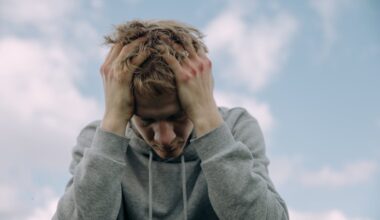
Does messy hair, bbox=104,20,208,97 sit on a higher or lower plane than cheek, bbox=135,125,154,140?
higher

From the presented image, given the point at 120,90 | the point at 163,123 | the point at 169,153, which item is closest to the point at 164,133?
the point at 163,123

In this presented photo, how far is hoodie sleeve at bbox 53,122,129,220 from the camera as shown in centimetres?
273

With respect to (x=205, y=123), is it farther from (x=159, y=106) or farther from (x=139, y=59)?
(x=139, y=59)

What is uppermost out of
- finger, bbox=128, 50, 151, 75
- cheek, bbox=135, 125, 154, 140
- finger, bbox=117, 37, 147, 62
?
finger, bbox=117, 37, 147, 62

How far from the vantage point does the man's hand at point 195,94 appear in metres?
2.77

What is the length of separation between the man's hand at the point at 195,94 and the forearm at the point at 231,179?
59mm

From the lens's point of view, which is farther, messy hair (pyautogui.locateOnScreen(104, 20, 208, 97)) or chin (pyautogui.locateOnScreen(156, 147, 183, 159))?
chin (pyautogui.locateOnScreen(156, 147, 183, 159))

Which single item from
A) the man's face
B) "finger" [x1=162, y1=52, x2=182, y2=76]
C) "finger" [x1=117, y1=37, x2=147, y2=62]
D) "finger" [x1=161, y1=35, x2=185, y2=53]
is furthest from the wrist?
"finger" [x1=117, y1=37, x2=147, y2=62]

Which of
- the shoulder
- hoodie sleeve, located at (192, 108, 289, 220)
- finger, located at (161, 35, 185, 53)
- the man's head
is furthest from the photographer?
the shoulder

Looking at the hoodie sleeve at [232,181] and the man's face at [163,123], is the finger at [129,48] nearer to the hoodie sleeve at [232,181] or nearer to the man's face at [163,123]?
the man's face at [163,123]

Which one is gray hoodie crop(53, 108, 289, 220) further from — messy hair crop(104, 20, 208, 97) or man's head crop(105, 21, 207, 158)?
messy hair crop(104, 20, 208, 97)

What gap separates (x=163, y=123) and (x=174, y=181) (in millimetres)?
445

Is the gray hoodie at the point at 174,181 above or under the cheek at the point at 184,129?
under

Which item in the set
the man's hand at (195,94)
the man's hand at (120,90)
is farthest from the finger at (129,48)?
the man's hand at (195,94)
